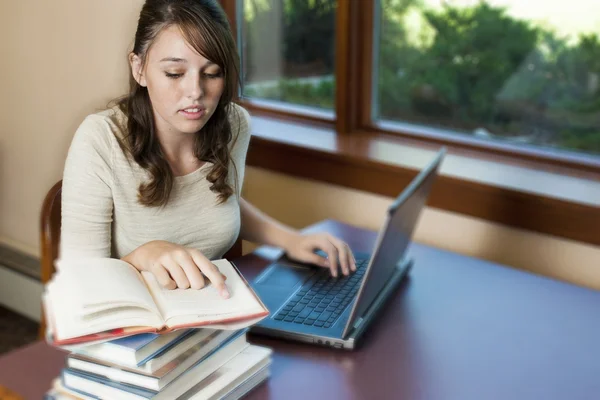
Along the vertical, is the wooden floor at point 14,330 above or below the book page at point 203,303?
below

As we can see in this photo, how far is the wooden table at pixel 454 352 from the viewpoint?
3.43 ft

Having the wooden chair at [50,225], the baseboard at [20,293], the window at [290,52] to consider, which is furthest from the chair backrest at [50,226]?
the baseboard at [20,293]

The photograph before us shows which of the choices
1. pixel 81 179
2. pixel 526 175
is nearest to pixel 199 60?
pixel 81 179

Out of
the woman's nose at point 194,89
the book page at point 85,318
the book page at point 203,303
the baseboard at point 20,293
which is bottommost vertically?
the baseboard at point 20,293

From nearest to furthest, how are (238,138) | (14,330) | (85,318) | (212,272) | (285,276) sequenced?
(85,318)
(212,272)
(285,276)
(238,138)
(14,330)

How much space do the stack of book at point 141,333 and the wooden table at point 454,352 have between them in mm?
100

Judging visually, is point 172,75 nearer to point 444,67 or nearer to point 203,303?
point 203,303

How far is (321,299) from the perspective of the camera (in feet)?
4.24

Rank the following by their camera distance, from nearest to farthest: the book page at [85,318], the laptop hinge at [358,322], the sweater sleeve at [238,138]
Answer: the book page at [85,318] → the laptop hinge at [358,322] → the sweater sleeve at [238,138]

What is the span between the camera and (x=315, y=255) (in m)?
1.46

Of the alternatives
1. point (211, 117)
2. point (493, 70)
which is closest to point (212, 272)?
point (211, 117)

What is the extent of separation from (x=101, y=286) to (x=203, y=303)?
0.42 feet

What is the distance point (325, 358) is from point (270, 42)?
56.1 inches

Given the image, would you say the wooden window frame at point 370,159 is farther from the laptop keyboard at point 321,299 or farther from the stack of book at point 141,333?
the stack of book at point 141,333
